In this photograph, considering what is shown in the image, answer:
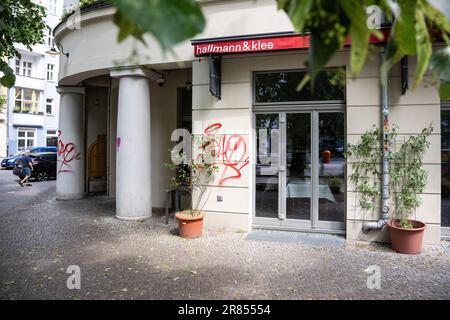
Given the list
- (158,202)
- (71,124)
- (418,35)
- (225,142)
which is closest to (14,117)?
(71,124)

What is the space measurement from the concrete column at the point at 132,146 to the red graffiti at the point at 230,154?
1788 millimetres

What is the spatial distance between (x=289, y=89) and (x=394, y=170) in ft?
7.89

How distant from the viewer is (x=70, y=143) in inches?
416

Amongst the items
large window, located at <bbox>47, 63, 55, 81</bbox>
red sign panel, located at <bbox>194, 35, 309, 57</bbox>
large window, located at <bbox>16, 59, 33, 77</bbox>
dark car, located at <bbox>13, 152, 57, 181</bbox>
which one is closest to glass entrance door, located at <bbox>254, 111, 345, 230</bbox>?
red sign panel, located at <bbox>194, 35, 309, 57</bbox>

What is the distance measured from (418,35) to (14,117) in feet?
108

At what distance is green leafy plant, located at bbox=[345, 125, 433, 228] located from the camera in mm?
5922

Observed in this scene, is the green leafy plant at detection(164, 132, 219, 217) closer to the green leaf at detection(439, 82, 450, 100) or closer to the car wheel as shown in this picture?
the green leaf at detection(439, 82, 450, 100)

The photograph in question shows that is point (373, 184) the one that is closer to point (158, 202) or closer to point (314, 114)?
point (314, 114)

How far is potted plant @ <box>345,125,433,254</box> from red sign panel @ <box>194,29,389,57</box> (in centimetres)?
205

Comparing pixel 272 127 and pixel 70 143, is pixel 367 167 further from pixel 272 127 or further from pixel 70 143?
pixel 70 143

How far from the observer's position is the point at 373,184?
6191 mm

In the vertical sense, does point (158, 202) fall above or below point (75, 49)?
below

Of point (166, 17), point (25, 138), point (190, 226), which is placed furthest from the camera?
point (25, 138)

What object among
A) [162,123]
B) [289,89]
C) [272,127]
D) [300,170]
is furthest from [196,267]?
[162,123]
